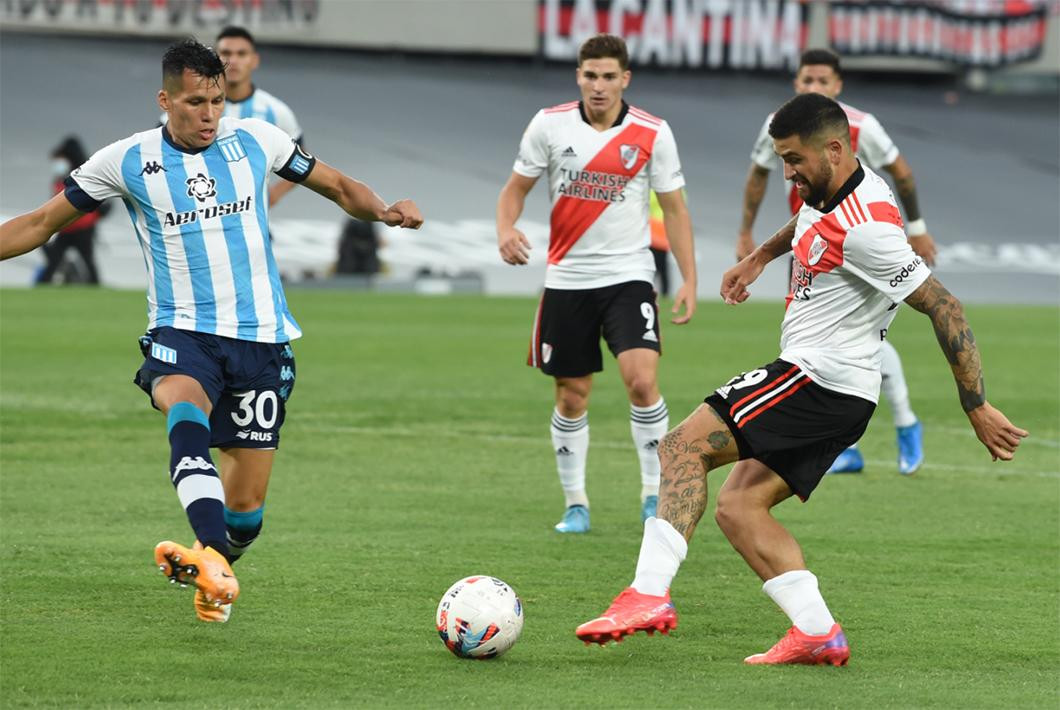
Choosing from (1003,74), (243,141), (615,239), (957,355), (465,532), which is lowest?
(1003,74)

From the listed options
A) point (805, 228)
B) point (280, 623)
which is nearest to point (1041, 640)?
point (805, 228)

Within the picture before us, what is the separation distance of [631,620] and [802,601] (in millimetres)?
727

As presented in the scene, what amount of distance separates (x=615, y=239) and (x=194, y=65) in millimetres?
3067

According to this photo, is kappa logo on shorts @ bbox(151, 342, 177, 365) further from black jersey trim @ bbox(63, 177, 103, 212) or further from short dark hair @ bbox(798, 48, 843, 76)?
short dark hair @ bbox(798, 48, 843, 76)

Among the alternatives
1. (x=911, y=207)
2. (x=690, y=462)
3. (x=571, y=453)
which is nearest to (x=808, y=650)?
(x=690, y=462)

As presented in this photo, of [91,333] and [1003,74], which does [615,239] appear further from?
[1003,74]

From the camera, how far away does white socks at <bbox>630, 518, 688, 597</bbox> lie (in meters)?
5.29

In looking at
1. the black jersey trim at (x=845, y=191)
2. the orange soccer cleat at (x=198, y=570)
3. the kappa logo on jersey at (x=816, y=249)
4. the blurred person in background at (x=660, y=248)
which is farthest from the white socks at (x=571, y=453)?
the blurred person in background at (x=660, y=248)

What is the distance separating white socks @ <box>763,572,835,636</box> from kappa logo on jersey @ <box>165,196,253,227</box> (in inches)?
91.6

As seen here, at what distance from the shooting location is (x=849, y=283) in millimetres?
5520

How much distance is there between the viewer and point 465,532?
26.1ft

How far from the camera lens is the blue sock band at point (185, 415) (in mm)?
5645

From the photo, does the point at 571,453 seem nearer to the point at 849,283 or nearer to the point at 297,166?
the point at 297,166

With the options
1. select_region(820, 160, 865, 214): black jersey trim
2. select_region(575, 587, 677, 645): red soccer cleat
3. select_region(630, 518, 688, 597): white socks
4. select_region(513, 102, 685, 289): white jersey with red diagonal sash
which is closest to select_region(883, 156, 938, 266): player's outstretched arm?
select_region(513, 102, 685, 289): white jersey with red diagonal sash
